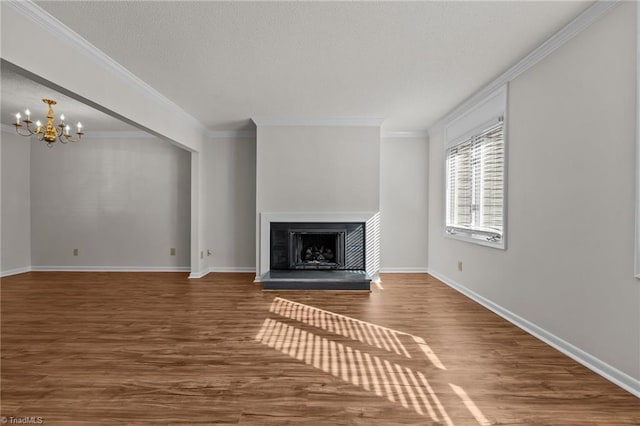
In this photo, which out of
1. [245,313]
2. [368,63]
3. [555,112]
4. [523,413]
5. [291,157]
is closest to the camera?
[523,413]

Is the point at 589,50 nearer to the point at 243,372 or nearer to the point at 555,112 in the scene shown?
the point at 555,112

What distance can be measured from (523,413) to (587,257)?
1.22 meters

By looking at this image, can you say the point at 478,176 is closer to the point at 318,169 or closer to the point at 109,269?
the point at 318,169

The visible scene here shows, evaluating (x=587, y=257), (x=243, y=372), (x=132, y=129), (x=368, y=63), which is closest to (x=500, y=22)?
(x=368, y=63)

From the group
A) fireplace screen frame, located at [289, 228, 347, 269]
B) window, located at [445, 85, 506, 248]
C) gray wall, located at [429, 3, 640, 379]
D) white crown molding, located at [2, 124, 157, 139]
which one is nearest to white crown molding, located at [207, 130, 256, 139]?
white crown molding, located at [2, 124, 157, 139]

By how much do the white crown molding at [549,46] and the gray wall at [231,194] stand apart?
11.7 ft

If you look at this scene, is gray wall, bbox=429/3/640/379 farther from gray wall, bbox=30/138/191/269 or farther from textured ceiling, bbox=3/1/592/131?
gray wall, bbox=30/138/191/269

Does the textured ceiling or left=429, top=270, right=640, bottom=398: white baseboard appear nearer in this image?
left=429, top=270, right=640, bottom=398: white baseboard

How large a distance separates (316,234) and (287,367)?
2894 mm

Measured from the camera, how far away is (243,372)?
7.12 feet

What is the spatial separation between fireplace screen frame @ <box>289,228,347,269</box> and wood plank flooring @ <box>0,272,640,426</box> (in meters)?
1.10

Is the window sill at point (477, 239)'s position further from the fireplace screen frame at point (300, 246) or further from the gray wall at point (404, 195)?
the fireplace screen frame at point (300, 246)

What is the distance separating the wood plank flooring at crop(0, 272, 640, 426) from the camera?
5.74ft

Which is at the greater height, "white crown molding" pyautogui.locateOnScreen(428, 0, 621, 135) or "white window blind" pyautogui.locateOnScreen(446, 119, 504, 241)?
"white crown molding" pyautogui.locateOnScreen(428, 0, 621, 135)
